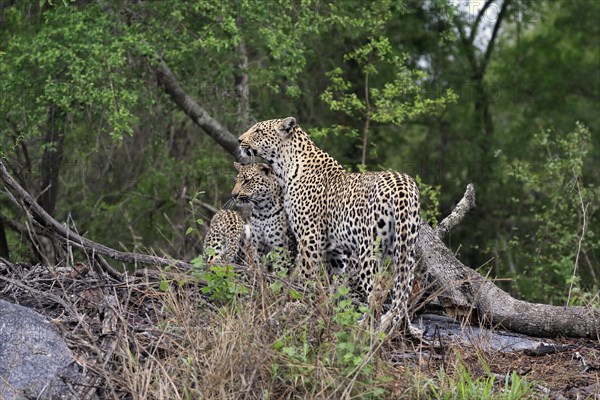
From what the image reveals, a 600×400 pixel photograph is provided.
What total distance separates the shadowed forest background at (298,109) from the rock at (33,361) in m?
2.96

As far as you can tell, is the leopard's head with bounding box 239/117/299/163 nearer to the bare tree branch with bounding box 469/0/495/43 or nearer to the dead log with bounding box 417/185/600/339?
the dead log with bounding box 417/185/600/339

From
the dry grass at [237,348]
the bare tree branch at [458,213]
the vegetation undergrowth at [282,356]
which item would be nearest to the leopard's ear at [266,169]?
the bare tree branch at [458,213]

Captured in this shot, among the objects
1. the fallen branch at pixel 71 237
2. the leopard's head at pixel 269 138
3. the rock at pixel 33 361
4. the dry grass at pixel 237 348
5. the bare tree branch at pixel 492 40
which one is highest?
the bare tree branch at pixel 492 40

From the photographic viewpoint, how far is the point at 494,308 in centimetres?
1034

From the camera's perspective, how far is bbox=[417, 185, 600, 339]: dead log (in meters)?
10.1

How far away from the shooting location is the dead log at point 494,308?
10102mm

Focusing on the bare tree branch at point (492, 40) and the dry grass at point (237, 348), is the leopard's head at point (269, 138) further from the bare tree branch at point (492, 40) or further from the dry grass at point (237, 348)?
the bare tree branch at point (492, 40)

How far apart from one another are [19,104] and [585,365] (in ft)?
29.3

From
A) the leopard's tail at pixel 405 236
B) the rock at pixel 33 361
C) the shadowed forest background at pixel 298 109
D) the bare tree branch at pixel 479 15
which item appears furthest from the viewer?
the bare tree branch at pixel 479 15

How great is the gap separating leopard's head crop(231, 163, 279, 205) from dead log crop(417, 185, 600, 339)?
6.21 ft

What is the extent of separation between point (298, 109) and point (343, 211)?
9.21 m

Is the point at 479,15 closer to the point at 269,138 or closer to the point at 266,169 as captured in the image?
the point at 266,169

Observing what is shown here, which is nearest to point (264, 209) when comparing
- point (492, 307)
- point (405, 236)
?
point (405, 236)

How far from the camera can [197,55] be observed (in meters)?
16.1
